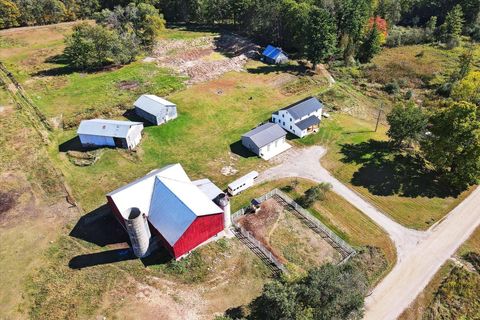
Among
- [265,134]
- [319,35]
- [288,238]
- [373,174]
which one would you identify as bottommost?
[288,238]

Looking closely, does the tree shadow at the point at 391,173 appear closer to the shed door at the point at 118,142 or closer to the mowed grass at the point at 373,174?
the mowed grass at the point at 373,174

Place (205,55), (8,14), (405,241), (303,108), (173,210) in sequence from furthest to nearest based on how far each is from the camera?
(8,14) < (205,55) < (303,108) < (405,241) < (173,210)

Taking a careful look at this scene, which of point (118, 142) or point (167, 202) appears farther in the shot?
point (118, 142)

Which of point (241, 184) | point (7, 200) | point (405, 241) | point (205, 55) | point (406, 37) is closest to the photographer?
point (405, 241)

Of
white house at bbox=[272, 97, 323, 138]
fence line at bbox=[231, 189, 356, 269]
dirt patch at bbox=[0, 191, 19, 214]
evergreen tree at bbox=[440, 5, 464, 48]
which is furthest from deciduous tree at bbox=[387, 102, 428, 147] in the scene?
evergreen tree at bbox=[440, 5, 464, 48]

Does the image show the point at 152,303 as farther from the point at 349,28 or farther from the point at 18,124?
the point at 349,28

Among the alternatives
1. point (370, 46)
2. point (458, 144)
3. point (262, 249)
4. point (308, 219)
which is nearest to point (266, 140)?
point (308, 219)

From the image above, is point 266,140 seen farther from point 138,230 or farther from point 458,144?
point 458,144
